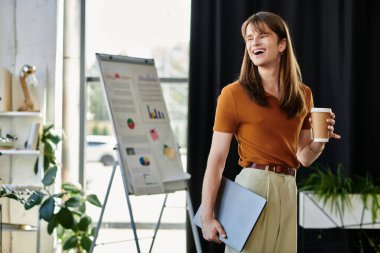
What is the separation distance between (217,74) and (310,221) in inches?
47.5

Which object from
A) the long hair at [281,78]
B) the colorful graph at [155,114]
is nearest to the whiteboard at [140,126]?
the colorful graph at [155,114]

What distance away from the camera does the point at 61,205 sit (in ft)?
14.0

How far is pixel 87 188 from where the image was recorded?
4.84 m

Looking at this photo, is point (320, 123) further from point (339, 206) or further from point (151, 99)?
point (339, 206)

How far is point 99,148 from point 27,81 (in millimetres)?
822

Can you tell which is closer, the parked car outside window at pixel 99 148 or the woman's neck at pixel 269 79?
the woman's neck at pixel 269 79

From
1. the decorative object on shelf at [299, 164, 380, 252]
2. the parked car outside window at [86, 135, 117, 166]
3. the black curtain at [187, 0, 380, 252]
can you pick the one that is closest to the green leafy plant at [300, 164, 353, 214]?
the decorative object on shelf at [299, 164, 380, 252]

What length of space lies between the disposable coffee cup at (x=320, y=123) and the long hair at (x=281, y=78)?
5 centimetres

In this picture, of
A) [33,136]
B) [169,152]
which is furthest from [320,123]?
[33,136]

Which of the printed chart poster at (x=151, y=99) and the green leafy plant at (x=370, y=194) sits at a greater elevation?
the printed chart poster at (x=151, y=99)

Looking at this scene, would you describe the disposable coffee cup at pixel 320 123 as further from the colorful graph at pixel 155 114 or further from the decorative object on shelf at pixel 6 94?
the decorative object on shelf at pixel 6 94

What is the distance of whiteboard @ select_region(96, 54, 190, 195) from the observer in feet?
12.3

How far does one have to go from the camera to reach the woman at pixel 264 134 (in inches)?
82.5

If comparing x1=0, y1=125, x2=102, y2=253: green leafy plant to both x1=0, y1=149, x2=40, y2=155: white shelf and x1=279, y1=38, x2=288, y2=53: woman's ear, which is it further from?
x1=279, y1=38, x2=288, y2=53: woman's ear
